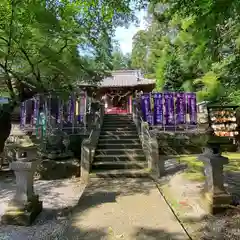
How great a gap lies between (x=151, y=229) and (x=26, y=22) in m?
6.52

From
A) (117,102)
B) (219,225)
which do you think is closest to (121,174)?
(219,225)

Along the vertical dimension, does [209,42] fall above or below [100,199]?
above

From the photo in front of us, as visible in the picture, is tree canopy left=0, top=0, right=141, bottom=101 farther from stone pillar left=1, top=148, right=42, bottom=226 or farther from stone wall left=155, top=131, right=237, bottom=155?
stone wall left=155, top=131, right=237, bottom=155

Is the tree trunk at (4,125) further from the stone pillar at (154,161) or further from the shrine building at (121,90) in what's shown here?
the shrine building at (121,90)

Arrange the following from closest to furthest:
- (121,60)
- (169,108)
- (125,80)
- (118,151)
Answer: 1. (118,151)
2. (169,108)
3. (125,80)
4. (121,60)

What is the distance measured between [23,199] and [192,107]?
8612mm

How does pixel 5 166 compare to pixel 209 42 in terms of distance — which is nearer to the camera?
pixel 209 42

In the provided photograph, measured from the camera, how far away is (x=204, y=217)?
4.00m

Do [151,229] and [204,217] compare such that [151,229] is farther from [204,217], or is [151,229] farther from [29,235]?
[29,235]

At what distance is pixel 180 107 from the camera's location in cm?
1089

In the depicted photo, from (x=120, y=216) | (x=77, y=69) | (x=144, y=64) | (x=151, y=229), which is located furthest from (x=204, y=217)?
(x=144, y=64)

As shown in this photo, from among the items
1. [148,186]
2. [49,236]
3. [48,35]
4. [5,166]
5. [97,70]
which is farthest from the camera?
[97,70]

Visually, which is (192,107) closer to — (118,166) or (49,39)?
(118,166)

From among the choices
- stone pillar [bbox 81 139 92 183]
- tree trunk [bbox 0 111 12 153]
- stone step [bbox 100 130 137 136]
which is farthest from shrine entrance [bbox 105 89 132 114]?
stone pillar [bbox 81 139 92 183]
